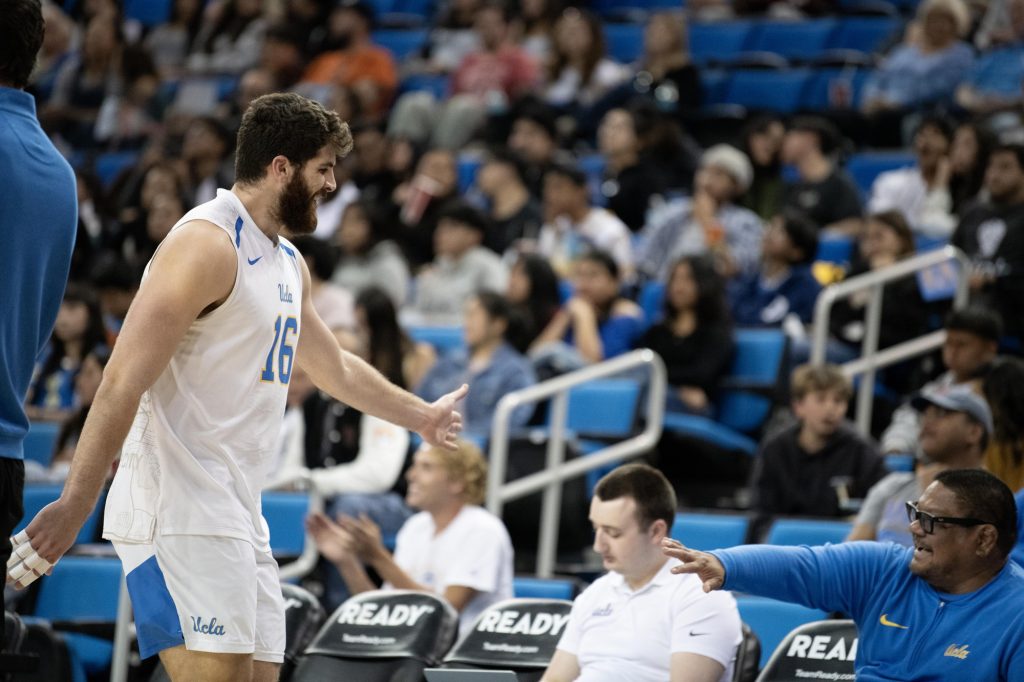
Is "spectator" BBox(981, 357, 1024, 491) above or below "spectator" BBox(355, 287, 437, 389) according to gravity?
above

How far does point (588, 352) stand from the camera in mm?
8586

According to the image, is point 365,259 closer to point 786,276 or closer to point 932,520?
point 786,276

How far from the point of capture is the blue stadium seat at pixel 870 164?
10.5 m

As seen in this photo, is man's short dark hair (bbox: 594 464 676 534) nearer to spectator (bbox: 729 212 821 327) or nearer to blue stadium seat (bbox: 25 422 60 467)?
spectator (bbox: 729 212 821 327)

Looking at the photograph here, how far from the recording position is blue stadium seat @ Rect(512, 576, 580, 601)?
6.02m

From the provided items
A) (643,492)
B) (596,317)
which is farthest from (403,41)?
(643,492)

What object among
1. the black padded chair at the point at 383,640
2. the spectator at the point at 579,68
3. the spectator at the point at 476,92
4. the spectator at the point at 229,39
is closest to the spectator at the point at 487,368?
the black padded chair at the point at 383,640

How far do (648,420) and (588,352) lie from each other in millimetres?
965

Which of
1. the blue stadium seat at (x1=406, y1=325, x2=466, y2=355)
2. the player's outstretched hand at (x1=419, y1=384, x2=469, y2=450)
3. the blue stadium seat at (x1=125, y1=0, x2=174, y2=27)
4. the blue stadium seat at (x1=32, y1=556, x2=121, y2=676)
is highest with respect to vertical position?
the blue stadium seat at (x1=125, y1=0, x2=174, y2=27)

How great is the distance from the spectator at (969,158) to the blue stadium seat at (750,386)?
1.49m

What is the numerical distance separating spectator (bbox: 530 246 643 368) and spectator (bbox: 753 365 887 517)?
72.9 inches

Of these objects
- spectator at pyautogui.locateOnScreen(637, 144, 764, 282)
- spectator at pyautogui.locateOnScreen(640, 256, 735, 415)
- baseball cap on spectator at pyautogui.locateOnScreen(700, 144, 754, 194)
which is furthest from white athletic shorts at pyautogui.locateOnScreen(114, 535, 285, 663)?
baseball cap on spectator at pyautogui.locateOnScreen(700, 144, 754, 194)

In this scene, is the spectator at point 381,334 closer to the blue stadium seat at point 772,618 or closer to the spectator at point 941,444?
the blue stadium seat at point 772,618

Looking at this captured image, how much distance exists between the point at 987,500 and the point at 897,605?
1.25 feet
